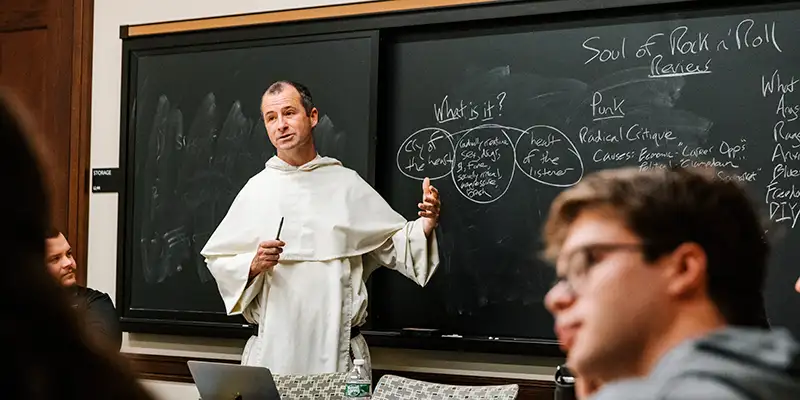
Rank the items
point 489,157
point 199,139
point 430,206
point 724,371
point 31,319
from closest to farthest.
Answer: point 31,319 → point 724,371 → point 430,206 → point 489,157 → point 199,139

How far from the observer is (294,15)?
4.11 meters

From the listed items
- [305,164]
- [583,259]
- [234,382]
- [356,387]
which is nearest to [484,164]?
[305,164]

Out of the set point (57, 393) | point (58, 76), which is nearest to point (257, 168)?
point (58, 76)

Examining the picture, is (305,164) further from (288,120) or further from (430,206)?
(430,206)

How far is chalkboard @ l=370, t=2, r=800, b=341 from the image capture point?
334 cm

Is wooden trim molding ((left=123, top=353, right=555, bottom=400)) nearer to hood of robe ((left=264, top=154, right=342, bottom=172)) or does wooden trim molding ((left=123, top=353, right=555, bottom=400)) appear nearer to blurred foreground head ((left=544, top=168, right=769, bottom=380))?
hood of robe ((left=264, top=154, right=342, bottom=172))

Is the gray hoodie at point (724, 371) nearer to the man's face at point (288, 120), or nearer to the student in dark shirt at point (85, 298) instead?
the man's face at point (288, 120)

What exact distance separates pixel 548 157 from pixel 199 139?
60.1 inches

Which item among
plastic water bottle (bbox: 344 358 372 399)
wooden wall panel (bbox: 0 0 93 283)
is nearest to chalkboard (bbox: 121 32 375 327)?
wooden wall panel (bbox: 0 0 93 283)

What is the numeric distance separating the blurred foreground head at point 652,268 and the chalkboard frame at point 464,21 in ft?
8.12

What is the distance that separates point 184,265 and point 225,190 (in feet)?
1.25

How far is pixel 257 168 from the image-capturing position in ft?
13.6

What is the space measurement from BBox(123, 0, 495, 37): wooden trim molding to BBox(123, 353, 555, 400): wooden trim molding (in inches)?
54.4

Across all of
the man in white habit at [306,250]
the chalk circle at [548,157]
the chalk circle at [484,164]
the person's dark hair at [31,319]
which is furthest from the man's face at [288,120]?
the person's dark hair at [31,319]
